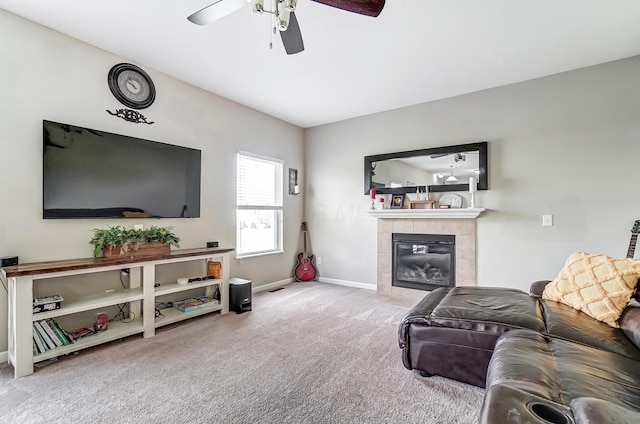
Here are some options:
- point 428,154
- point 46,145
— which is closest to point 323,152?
point 428,154

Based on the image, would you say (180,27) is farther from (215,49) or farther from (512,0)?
(512,0)

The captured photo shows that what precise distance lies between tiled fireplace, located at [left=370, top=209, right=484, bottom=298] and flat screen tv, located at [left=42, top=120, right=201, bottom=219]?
2.57 meters

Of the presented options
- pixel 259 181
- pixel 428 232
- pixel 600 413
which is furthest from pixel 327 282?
pixel 600 413

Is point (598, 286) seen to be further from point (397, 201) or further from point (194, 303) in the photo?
point (194, 303)

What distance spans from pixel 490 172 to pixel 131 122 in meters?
4.03

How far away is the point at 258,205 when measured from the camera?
177 inches

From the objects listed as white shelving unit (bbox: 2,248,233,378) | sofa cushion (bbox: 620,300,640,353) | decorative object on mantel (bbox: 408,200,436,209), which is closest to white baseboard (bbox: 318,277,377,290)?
decorative object on mantel (bbox: 408,200,436,209)

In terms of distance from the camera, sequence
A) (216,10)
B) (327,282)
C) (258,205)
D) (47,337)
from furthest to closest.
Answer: (327,282)
(258,205)
(47,337)
(216,10)

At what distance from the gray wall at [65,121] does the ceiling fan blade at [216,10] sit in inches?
63.6

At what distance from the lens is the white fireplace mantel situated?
370cm

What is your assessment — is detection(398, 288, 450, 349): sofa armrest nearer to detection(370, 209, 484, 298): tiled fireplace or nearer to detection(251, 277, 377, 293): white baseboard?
detection(370, 209, 484, 298): tiled fireplace

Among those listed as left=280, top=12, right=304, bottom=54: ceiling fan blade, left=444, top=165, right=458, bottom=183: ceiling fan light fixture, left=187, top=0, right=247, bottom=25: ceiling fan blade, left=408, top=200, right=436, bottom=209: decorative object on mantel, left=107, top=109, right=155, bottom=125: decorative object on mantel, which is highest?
left=187, top=0, right=247, bottom=25: ceiling fan blade

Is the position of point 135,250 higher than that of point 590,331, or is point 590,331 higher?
point 135,250

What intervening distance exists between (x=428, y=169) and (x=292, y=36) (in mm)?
2750
